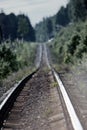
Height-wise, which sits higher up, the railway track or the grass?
the railway track

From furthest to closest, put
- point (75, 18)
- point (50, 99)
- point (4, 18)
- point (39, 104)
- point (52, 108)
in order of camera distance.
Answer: point (4, 18) → point (75, 18) → point (50, 99) → point (39, 104) → point (52, 108)


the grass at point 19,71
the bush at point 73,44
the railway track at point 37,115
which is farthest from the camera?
the bush at point 73,44

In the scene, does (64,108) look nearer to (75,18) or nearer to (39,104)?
(39,104)

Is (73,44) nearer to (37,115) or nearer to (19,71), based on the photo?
(19,71)

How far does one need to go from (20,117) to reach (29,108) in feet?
5.45

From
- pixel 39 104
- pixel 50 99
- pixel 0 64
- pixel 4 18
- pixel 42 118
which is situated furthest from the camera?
pixel 4 18

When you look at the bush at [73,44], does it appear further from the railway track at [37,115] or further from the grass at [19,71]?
the railway track at [37,115]

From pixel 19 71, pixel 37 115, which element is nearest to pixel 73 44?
pixel 19 71

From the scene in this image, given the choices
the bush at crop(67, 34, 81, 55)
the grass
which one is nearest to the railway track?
the grass

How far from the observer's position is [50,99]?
54.0ft

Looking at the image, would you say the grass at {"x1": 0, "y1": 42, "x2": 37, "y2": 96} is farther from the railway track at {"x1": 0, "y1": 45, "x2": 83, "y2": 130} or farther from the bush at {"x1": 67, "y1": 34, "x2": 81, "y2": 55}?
the railway track at {"x1": 0, "y1": 45, "x2": 83, "y2": 130}

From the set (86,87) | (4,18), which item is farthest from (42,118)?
(4,18)

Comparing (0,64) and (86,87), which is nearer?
(86,87)

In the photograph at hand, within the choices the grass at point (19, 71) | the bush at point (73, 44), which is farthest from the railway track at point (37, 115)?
the bush at point (73, 44)
